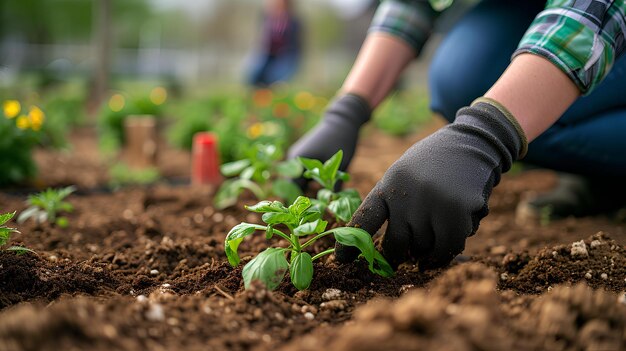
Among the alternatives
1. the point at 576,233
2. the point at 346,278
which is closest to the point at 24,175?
the point at 346,278

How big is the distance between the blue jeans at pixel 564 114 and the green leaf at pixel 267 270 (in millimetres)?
1318

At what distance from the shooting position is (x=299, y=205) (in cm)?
130

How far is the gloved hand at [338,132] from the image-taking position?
195 cm

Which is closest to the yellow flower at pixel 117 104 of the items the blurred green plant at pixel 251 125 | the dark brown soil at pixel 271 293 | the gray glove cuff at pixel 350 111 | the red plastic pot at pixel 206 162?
the blurred green plant at pixel 251 125

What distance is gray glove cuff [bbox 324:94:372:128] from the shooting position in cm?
204

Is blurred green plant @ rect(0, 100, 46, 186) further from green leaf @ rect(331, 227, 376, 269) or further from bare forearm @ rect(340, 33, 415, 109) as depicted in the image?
green leaf @ rect(331, 227, 376, 269)

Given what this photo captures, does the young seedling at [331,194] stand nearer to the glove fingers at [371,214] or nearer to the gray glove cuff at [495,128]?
the glove fingers at [371,214]

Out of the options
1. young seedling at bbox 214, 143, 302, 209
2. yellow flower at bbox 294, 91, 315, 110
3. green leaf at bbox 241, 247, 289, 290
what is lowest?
yellow flower at bbox 294, 91, 315, 110

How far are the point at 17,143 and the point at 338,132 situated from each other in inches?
72.1

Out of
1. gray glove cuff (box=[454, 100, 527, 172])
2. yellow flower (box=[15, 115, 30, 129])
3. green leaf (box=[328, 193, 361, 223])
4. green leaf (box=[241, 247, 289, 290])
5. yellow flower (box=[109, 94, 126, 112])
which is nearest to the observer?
green leaf (box=[241, 247, 289, 290])

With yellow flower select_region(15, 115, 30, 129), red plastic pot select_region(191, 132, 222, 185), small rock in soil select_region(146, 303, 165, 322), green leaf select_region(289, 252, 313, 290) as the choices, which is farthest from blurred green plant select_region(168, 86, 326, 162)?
small rock in soil select_region(146, 303, 165, 322)

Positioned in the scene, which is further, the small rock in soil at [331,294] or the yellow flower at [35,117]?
the yellow flower at [35,117]

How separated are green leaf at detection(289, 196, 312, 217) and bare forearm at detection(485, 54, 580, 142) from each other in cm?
54

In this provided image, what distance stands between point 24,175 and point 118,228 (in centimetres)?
125
